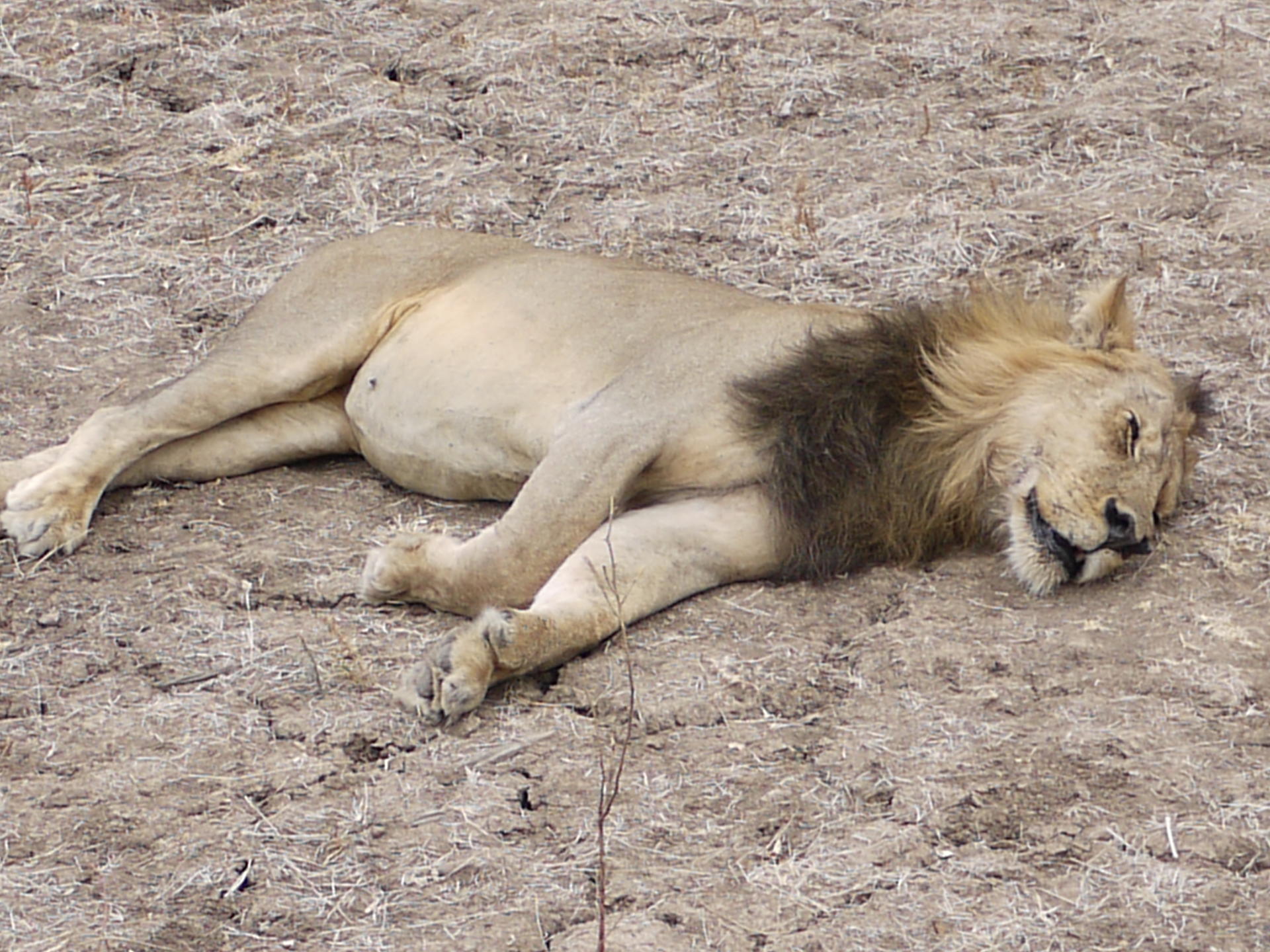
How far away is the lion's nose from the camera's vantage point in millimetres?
3975

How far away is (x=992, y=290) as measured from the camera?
15.2ft

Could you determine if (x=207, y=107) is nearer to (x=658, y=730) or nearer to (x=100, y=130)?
(x=100, y=130)

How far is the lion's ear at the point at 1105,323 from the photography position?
4277 mm

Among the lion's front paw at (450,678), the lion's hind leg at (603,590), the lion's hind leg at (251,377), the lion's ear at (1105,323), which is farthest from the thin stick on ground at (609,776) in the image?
the lion's ear at (1105,323)

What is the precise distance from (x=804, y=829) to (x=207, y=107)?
4.80m

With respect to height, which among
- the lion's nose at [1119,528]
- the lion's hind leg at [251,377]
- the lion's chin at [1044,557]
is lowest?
the lion's chin at [1044,557]

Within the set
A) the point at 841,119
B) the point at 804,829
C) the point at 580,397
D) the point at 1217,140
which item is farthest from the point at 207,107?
the point at 804,829

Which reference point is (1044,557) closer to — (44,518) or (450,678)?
(450,678)

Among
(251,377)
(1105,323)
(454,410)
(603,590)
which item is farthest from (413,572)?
(1105,323)

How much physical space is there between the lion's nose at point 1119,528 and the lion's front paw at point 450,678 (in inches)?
56.3

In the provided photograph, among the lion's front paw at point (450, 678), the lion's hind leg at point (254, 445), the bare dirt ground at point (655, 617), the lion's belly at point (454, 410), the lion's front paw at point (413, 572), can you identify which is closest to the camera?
the bare dirt ground at point (655, 617)

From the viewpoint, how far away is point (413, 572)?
155 inches

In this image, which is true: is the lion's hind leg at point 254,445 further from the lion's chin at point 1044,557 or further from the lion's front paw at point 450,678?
the lion's chin at point 1044,557

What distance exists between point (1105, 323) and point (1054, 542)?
597mm
